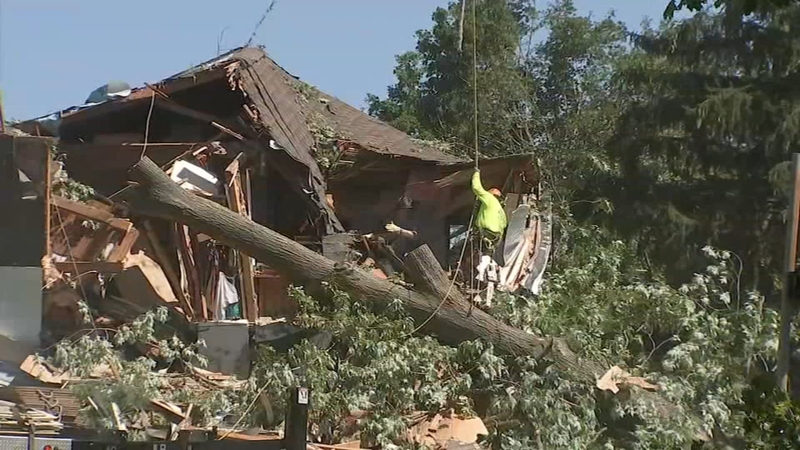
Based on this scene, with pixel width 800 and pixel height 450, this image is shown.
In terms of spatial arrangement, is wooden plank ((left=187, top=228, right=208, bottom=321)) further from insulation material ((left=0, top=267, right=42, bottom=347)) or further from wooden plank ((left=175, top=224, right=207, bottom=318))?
insulation material ((left=0, top=267, right=42, bottom=347))

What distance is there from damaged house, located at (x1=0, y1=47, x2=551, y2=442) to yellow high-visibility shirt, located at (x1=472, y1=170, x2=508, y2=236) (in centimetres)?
35

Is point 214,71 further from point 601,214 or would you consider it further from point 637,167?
point 637,167

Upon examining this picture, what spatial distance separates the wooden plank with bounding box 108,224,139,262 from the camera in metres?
7.53

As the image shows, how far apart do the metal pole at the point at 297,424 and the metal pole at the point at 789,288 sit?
2355mm

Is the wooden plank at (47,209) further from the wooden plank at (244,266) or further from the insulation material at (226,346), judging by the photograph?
the wooden plank at (244,266)

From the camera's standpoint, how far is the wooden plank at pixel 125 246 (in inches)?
297

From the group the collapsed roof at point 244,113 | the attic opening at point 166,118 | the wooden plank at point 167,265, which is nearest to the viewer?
the wooden plank at point 167,265

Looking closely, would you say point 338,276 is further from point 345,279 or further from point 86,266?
point 86,266

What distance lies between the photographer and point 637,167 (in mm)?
15438

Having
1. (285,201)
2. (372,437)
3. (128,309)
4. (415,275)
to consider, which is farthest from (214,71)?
(372,437)

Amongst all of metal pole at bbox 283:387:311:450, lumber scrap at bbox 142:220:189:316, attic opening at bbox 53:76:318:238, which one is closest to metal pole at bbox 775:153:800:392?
metal pole at bbox 283:387:311:450

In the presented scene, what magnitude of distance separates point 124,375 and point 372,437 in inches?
64.0

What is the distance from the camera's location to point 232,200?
8164 mm

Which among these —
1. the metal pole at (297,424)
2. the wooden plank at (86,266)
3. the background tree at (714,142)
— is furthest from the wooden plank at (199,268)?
the background tree at (714,142)
